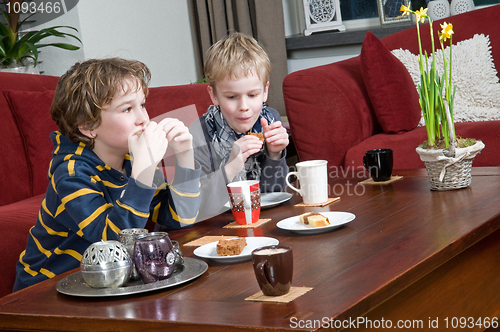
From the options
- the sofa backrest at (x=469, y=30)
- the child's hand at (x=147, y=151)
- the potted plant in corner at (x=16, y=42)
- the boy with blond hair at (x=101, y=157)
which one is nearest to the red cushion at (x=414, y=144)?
the sofa backrest at (x=469, y=30)

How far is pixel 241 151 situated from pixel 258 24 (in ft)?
7.98

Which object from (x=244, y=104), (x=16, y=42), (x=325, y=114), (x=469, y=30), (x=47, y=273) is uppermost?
(x=16, y=42)

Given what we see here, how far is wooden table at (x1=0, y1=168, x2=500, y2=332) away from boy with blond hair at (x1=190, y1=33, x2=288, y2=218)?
262 millimetres

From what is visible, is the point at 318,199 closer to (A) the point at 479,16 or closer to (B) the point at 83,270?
(B) the point at 83,270

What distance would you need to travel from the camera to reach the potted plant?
1.22m

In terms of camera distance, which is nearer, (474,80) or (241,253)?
(241,253)

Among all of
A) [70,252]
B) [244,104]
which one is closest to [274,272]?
[70,252]

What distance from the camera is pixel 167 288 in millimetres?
785

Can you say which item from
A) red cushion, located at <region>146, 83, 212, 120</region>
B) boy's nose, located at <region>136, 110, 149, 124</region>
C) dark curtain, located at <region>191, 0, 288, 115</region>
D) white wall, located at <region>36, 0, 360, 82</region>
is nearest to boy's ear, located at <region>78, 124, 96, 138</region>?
boy's nose, located at <region>136, 110, 149, 124</region>

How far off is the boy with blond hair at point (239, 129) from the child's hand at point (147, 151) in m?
0.24

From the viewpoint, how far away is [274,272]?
68 centimetres

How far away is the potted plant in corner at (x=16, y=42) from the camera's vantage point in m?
2.85

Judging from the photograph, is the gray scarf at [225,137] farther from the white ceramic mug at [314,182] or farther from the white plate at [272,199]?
the white ceramic mug at [314,182]

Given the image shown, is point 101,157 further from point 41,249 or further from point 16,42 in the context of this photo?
point 16,42
